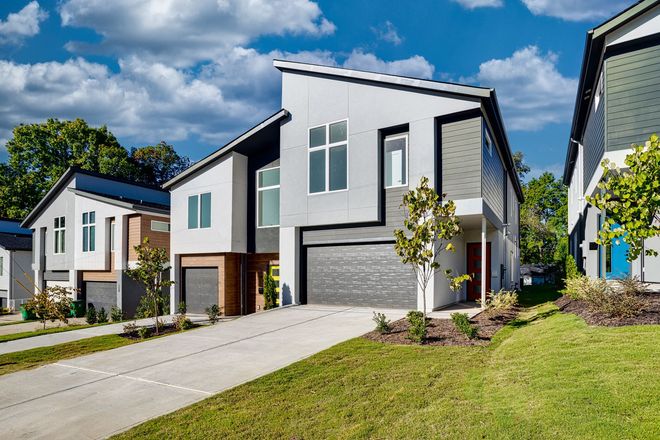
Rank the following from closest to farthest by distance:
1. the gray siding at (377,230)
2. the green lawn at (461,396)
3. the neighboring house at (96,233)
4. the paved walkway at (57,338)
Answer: the green lawn at (461,396) → the paved walkway at (57,338) → the gray siding at (377,230) → the neighboring house at (96,233)

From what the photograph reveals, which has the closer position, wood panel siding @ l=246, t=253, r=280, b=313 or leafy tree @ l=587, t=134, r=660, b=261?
leafy tree @ l=587, t=134, r=660, b=261

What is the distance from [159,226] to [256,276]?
270 inches

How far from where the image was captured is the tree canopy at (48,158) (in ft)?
138

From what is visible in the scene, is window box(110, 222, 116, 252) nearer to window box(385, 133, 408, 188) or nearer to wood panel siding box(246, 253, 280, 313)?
wood panel siding box(246, 253, 280, 313)

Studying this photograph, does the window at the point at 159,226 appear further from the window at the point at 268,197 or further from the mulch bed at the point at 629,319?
the mulch bed at the point at 629,319

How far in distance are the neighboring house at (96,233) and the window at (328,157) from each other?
33.2ft

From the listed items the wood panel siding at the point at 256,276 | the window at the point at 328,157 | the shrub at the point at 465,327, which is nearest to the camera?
the shrub at the point at 465,327

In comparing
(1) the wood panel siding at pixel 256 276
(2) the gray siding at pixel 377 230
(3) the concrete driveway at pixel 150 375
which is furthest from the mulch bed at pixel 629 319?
(1) the wood panel siding at pixel 256 276

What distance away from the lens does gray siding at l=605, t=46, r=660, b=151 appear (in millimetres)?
11062

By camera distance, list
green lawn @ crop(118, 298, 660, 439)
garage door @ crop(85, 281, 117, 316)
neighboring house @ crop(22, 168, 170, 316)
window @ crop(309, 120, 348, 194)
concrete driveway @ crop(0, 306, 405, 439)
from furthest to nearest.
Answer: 1. garage door @ crop(85, 281, 117, 316)
2. neighboring house @ crop(22, 168, 170, 316)
3. window @ crop(309, 120, 348, 194)
4. concrete driveway @ crop(0, 306, 405, 439)
5. green lawn @ crop(118, 298, 660, 439)

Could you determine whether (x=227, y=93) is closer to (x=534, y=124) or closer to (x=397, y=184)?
(x=397, y=184)

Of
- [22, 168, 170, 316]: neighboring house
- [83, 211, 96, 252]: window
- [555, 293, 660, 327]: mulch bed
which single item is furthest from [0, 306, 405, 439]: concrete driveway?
[83, 211, 96, 252]: window

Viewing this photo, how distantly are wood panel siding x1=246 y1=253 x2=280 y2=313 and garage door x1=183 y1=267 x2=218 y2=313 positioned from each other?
1408 mm

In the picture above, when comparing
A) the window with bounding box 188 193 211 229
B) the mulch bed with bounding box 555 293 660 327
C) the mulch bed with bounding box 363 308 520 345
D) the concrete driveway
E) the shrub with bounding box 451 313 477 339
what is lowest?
the concrete driveway
